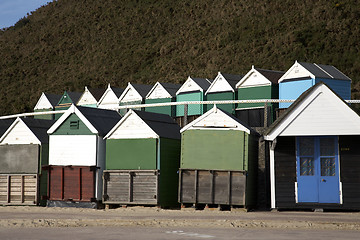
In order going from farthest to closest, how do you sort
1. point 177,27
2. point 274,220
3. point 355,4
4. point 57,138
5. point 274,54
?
1. point 177,27
2. point 355,4
3. point 274,54
4. point 57,138
5. point 274,220

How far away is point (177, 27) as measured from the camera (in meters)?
84.8

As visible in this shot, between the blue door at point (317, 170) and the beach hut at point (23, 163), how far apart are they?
10.4 m

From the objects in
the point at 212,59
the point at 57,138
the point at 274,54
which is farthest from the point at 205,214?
the point at 212,59

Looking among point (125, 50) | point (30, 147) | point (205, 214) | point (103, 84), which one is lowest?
point (205, 214)

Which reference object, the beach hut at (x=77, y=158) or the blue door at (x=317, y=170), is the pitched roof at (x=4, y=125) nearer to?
the beach hut at (x=77, y=158)

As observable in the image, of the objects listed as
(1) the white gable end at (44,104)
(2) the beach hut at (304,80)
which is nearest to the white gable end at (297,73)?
(2) the beach hut at (304,80)

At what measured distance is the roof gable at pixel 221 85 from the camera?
116ft

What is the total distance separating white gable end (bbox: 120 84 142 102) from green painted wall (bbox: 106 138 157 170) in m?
20.3

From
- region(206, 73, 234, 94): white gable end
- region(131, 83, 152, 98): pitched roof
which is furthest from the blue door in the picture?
region(131, 83, 152, 98): pitched roof

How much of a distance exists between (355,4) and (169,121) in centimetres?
4965

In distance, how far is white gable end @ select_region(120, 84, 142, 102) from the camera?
1623 inches

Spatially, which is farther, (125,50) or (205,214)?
(125,50)

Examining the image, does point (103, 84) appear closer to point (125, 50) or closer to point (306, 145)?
point (125, 50)

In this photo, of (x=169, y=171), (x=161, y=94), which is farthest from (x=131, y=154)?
(x=161, y=94)
